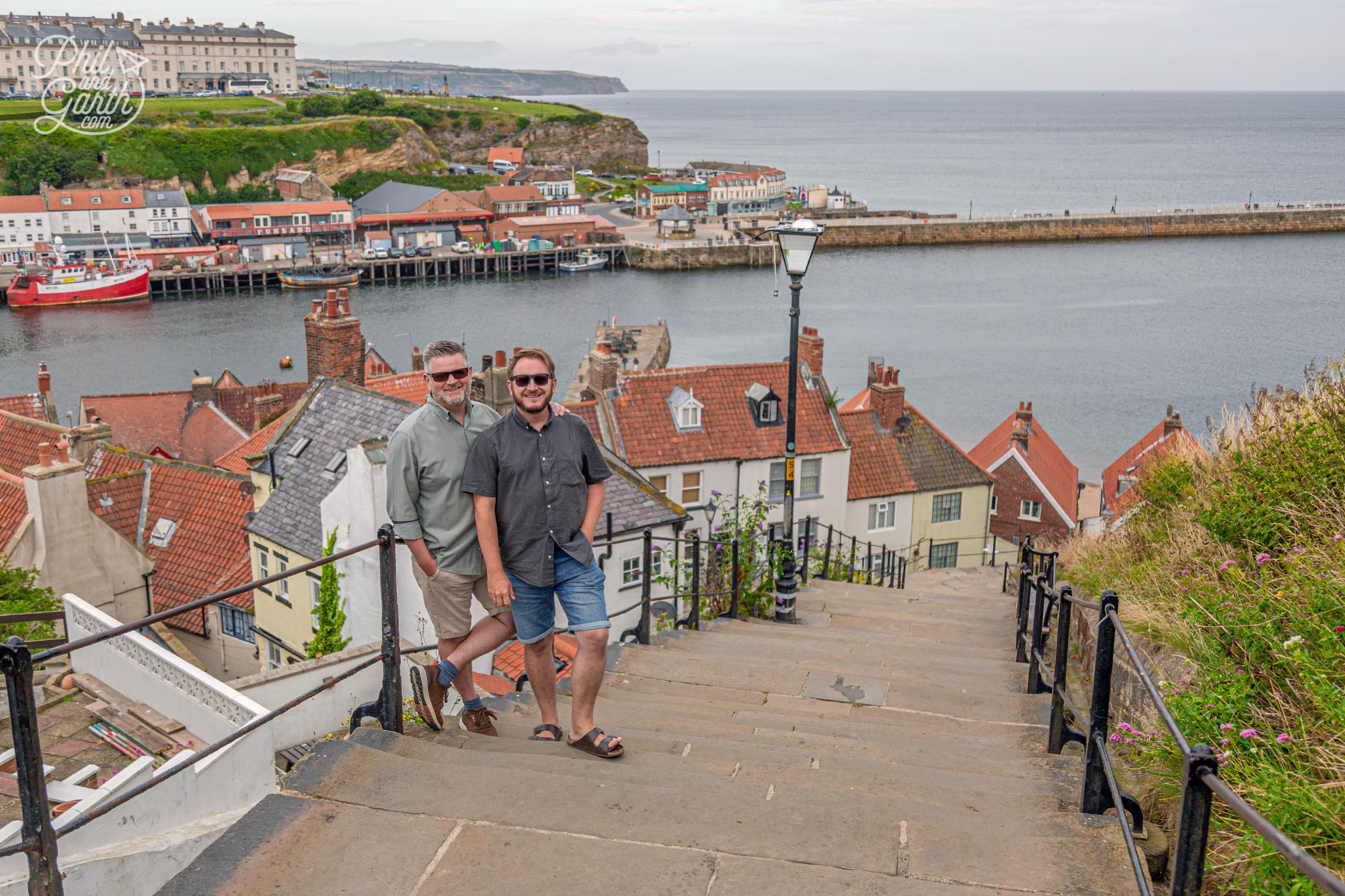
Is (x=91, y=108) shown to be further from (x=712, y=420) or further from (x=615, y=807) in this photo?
(x=615, y=807)

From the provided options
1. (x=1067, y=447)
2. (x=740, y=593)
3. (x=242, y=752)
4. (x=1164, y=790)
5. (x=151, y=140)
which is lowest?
(x=1067, y=447)

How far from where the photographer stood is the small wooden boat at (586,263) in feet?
377

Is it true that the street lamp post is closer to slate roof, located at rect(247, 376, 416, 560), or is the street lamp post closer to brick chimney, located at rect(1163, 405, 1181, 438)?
slate roof, located at rect(247, 376, 416, 560)

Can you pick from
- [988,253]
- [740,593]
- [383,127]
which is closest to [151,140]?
[383,127]

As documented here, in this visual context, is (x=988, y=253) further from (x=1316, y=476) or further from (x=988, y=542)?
(x=1316, y=476)

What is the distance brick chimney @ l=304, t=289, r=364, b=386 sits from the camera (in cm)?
2689

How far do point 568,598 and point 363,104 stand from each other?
631 ft

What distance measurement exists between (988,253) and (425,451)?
12308 cm

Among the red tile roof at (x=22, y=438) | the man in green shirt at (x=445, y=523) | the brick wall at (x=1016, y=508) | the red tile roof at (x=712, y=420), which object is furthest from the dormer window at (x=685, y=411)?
the man in green shirt at (x=445, y=523)

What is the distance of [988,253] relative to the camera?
398ft

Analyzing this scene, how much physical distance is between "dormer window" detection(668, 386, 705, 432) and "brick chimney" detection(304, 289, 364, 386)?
330 inches

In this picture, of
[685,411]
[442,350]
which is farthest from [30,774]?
[685,411]

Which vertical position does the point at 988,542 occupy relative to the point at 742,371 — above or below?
below

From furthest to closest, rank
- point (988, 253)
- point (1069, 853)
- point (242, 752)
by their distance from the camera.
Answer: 1. point (988, 253)
2. point (242, 752)
3. point (1069, 853)
